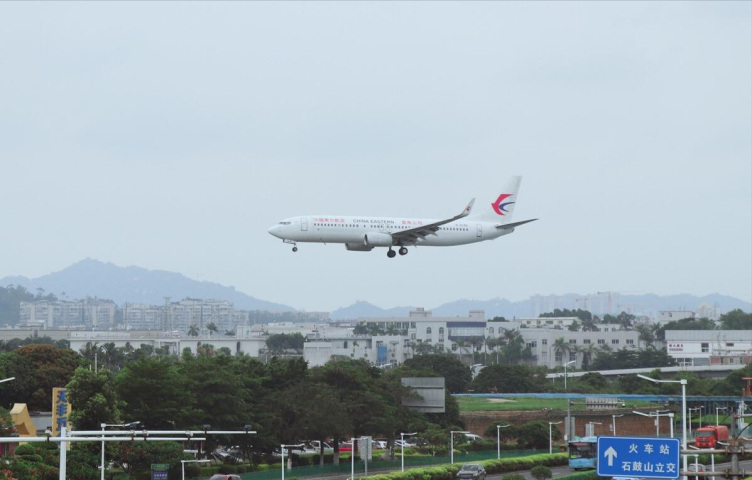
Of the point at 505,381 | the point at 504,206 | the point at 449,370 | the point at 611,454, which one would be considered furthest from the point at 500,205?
the point at 449,370

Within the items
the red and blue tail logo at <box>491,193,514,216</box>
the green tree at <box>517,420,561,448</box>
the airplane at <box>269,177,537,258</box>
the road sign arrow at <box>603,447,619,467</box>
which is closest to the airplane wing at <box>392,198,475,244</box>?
the airplane at <box>269,177,537,258</box>

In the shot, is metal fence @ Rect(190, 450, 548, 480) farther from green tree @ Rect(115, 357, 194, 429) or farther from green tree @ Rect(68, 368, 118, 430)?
green tree @ Rect(115, 357, 194, 429)

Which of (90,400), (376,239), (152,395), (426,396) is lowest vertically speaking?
(426,396)

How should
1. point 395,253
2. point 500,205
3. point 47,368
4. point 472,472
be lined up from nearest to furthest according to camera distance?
point 472,472 → point 395,253 → point 47,368 → point 500,205

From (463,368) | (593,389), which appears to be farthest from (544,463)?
(463,368)

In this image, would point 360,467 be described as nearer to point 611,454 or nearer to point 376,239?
point 376,239

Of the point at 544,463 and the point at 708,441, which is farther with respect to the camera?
the point at 544,463

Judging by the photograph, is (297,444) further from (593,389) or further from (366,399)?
(593,389)
